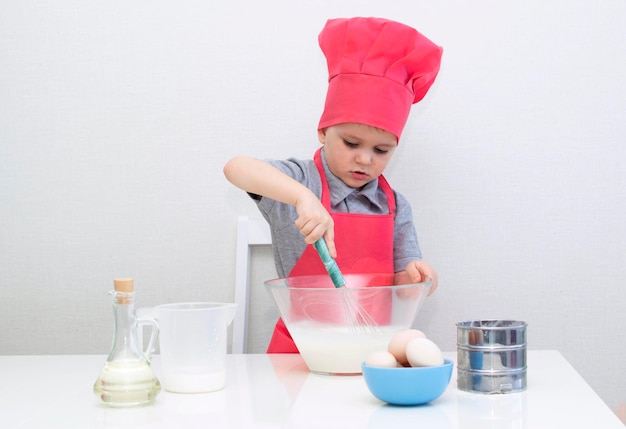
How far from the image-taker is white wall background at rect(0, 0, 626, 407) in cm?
151

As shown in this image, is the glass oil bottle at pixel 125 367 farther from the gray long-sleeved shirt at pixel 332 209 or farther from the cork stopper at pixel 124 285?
the gray long-sleeved shirt at pixel 332 209

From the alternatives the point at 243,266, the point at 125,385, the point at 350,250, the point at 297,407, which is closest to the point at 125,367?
the point at 125,385

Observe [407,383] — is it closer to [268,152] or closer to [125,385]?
[125,385]

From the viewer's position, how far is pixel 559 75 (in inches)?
59.5

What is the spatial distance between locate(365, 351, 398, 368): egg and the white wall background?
72cm

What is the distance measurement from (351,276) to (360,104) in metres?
0.30

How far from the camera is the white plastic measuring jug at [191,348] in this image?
34.4 inches

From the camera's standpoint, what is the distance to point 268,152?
1533mm

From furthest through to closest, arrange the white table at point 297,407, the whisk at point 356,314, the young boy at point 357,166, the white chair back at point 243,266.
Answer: the white chair back at point 243,266 → the young boy at point 357,166 → the whisk at point 356,314 → the white table at point 297,407

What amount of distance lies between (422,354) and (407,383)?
0.04m

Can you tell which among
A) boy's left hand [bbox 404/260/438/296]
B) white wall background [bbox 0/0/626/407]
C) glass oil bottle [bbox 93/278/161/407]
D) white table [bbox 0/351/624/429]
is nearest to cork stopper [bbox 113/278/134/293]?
glass oil bottle [bbox 93/278/161/407]

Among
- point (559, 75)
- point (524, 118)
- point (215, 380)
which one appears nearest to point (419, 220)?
point (524, 118)

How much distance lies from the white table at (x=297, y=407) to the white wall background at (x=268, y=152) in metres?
0.55

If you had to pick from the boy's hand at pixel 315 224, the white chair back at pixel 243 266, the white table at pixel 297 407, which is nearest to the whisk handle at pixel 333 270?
the boy's hand at pixel 315 224
